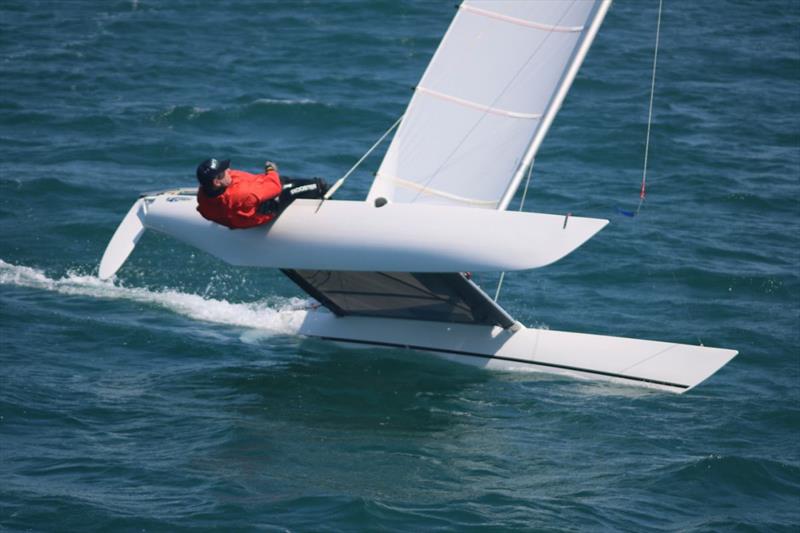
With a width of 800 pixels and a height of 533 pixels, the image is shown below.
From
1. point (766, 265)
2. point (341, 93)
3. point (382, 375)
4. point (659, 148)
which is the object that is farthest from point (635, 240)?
point (341, 93)

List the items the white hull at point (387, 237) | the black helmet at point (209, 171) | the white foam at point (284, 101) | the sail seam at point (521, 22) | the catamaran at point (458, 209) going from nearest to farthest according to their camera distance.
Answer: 1. the white hull at point (387, 237)
2. the black helmet at point (209, 171)
3. the catamaran at point (458, 209)
4. the sail seam at point (521, 22)
5. the white foam at point (284, 101)

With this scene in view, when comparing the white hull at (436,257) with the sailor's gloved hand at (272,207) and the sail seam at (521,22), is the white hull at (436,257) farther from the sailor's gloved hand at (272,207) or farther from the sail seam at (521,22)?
the sail seam at (521,22)

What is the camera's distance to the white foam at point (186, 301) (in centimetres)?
1082

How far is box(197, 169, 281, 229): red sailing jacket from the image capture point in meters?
8.88

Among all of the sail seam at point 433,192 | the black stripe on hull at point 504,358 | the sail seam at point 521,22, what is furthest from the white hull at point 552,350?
the sail seam at point 521,22

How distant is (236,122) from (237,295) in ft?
16.9

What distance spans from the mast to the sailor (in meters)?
1.68

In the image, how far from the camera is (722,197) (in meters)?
14.0

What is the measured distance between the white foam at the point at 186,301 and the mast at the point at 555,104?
7.95 feet

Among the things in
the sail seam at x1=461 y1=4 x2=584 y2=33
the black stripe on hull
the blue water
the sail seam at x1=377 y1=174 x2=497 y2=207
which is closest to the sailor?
the sail seam at x1=377 y1=174 x2=497 y2=207

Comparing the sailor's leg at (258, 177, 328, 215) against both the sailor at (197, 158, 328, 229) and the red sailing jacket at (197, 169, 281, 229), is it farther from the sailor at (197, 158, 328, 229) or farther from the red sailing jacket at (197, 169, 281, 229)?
the red sailing jacket at (197, 169, 281, 229)

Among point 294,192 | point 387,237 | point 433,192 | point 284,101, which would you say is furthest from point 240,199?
point 284,101

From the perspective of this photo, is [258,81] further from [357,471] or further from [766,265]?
[357,471]

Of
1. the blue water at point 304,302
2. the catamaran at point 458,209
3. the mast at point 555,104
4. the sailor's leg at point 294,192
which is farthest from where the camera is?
the mast at point 555,104
